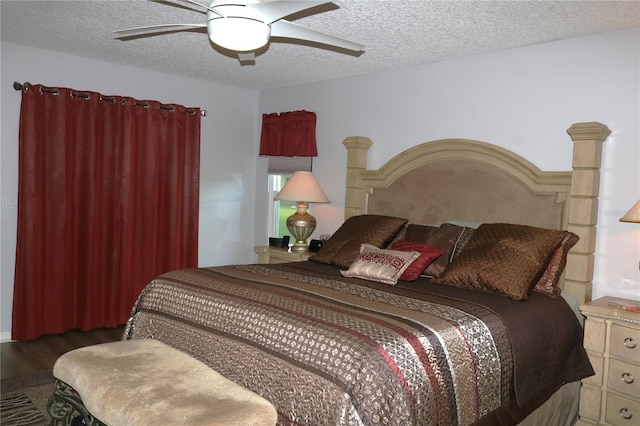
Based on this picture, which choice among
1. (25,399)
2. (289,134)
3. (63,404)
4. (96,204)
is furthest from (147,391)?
(289,134)

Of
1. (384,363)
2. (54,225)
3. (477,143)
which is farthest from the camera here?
(54,225)

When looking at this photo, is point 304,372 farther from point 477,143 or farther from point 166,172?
point 166,172

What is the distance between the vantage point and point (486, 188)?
3.58 m

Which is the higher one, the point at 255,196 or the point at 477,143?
the point at 477,143

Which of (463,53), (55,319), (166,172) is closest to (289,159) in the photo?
(166,172)

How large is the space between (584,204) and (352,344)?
2002 millimetres

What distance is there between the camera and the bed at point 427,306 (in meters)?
1.86

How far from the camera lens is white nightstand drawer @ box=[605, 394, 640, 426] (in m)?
2.61

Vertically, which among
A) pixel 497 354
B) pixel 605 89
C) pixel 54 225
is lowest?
pixel 497 354

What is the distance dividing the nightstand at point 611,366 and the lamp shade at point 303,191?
228 cm

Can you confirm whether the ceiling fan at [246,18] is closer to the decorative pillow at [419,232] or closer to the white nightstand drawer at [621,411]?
the decorative pillow at [419,232]

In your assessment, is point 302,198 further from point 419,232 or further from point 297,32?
point 297,32

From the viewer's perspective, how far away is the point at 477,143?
3.64m

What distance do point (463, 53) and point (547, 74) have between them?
0.61 meters
